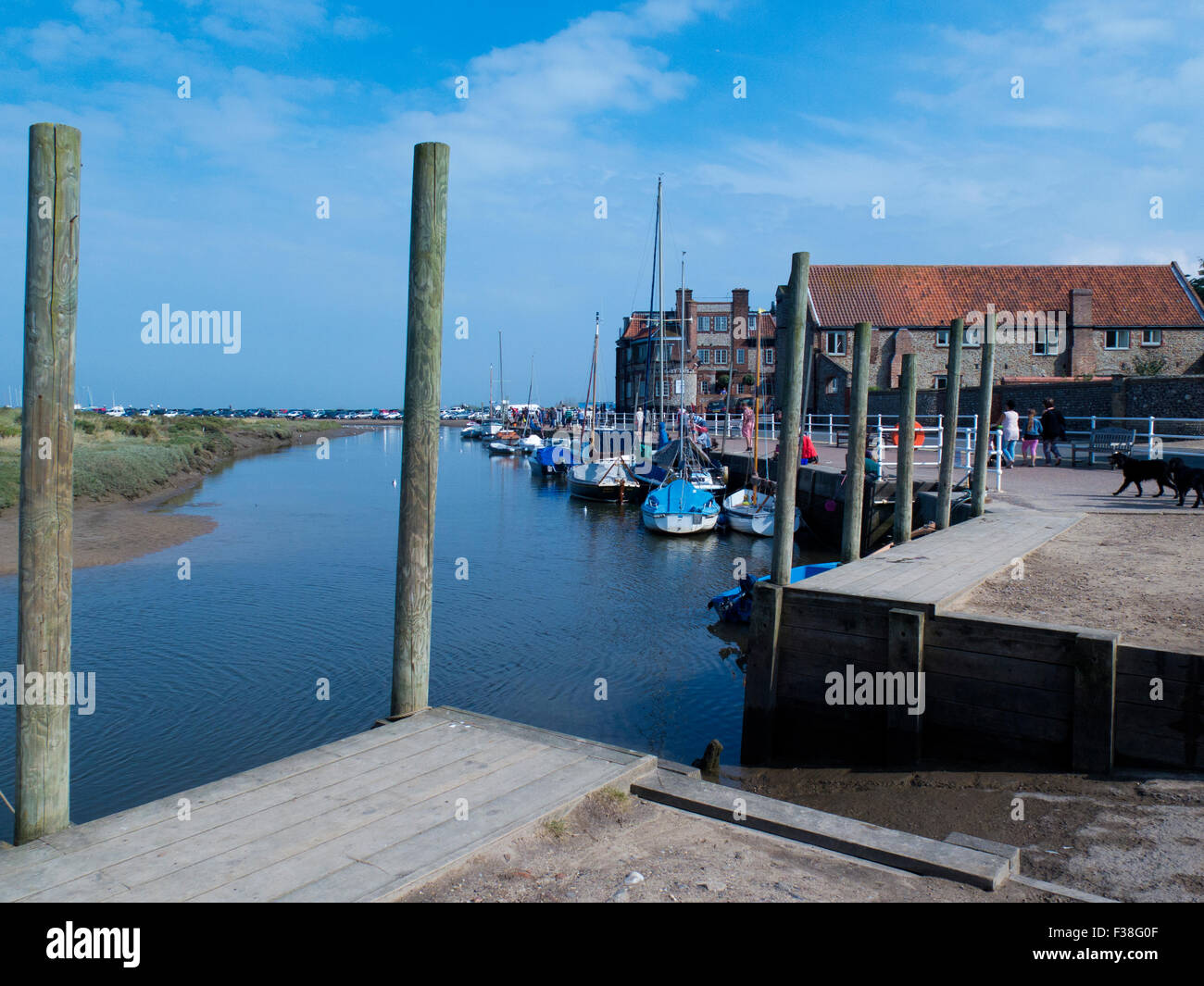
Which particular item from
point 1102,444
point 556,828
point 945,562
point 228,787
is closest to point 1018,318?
point 1102,444

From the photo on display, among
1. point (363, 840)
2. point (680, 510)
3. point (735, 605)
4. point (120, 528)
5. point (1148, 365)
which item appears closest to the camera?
point (363, 840)

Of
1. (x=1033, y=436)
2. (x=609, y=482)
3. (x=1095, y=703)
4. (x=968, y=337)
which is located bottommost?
(x=1095, y=703)

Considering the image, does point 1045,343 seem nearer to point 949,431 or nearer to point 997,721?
point 949,431

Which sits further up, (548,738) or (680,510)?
(548,738)

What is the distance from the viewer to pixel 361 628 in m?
15.9

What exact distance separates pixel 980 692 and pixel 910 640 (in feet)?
2.25

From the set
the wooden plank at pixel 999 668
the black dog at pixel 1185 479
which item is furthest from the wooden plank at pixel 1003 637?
the black dog at pixel 1185 479

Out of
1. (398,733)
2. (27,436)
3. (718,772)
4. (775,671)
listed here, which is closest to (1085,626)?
(775,671)

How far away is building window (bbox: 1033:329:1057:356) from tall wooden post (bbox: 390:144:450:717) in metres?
50.5

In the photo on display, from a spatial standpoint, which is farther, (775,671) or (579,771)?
(775,671)

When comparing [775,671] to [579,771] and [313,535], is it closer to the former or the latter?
[579,771]

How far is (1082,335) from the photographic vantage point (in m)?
49.2

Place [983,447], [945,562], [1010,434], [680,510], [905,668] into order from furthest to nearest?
[680,510] < [1010,434] < [983,447] < [945,562] < [905,668]

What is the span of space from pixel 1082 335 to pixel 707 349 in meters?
42.9
